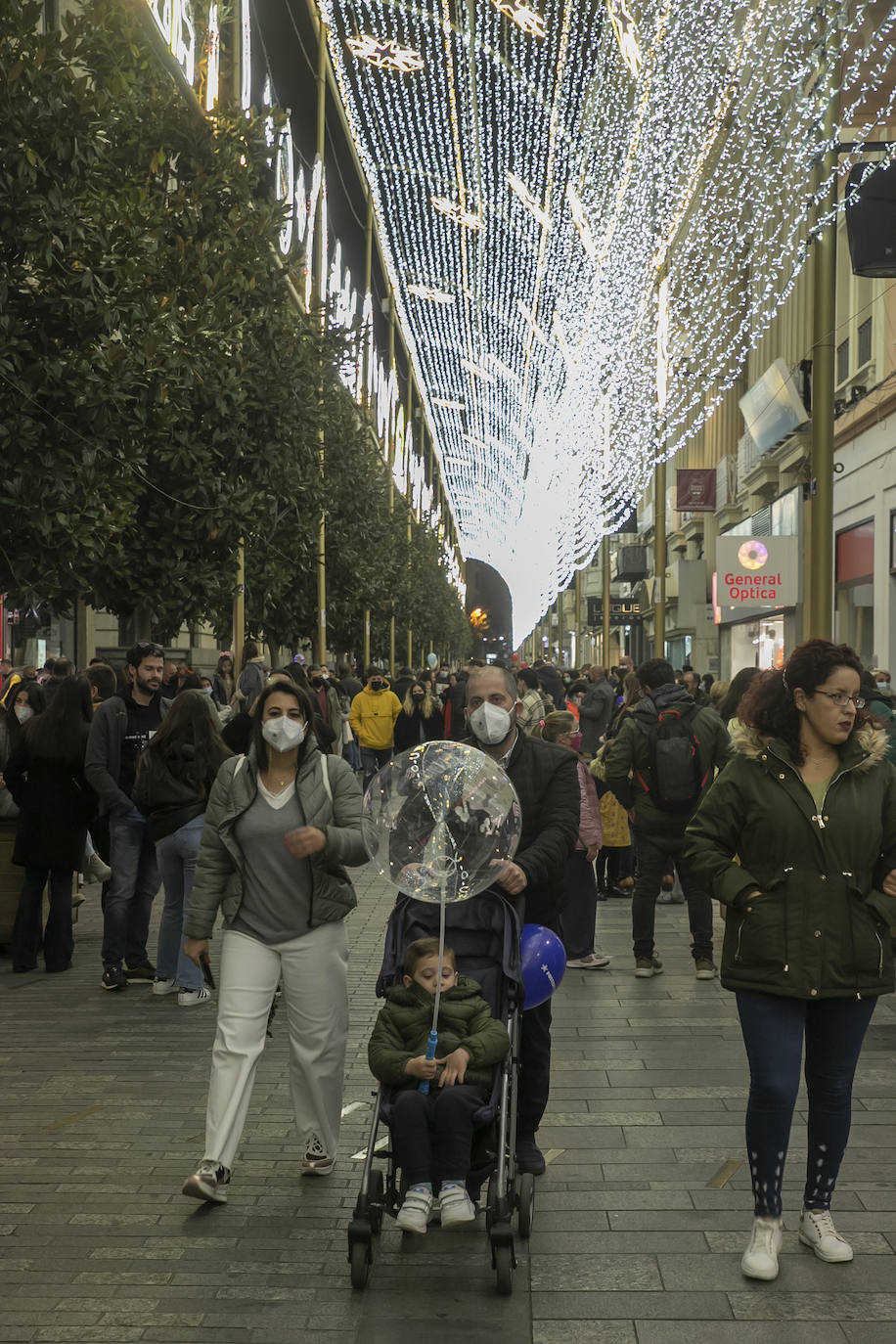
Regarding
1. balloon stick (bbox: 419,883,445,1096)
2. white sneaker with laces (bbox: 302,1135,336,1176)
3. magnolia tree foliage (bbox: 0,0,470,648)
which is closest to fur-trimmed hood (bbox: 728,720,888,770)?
balloon stick (bbox: 419,883,445,1096)

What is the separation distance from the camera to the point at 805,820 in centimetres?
477

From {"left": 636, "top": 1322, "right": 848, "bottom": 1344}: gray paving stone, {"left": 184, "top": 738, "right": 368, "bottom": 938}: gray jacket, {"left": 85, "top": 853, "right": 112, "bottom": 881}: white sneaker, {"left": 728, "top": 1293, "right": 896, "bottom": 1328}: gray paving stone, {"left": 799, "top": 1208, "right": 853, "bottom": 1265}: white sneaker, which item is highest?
{"left": 184, "top": 738, "right": 368, "bottom": 938}: gray jacket

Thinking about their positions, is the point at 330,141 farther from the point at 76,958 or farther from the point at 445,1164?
the point at 445,1164

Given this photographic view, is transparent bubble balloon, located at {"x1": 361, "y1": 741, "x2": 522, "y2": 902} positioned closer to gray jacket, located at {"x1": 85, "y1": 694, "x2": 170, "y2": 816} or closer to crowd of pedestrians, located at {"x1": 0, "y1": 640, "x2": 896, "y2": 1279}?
crowd of pedestrians, located at {"x1": 0, "y1": 640, "x2": 896, "y2": 1279}

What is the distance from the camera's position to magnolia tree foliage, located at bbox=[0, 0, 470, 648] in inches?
427

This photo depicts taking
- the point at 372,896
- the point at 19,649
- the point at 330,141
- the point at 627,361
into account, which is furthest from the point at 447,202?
the point at 372,896

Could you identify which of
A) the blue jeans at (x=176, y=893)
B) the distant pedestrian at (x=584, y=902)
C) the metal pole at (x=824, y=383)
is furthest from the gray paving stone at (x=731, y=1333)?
the metal pole at (x=824, y=383)

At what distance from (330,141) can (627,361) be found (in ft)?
A: 67.9

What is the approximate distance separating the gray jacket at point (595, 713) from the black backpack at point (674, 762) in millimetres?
8030

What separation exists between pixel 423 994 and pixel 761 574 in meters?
15.3

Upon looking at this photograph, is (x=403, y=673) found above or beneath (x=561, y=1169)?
above

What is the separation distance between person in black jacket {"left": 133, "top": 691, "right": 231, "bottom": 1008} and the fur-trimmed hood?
4710 millimetres

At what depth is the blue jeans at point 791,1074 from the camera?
4.78m

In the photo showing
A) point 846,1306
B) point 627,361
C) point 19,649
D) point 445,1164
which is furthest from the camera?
point 627,361
